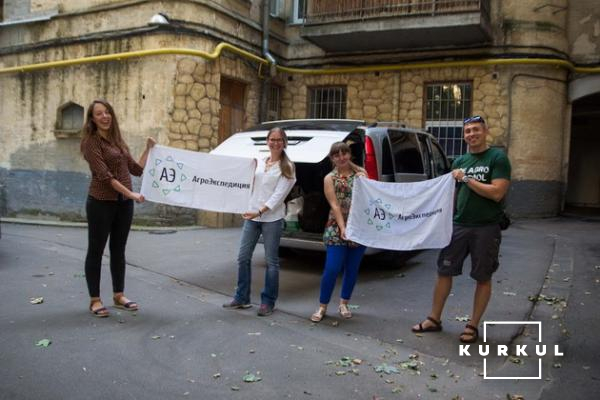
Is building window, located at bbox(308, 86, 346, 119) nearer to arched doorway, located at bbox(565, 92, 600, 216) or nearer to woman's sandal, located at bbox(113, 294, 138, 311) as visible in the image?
arched doorway, located at bbox(565, 92, 600, 216)

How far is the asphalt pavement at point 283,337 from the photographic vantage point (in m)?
3.57

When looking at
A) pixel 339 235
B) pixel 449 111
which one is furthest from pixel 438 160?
pixel 449 111

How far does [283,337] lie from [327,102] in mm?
11607

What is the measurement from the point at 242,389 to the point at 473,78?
12.0 m

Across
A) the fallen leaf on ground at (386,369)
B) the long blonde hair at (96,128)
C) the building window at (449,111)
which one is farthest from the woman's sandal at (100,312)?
the building window at (449,111)

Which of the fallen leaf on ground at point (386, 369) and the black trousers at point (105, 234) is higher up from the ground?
the black trousers at point (105, 234)

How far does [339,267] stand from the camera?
199 inches

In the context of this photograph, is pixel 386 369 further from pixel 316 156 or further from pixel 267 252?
pixel 316 156

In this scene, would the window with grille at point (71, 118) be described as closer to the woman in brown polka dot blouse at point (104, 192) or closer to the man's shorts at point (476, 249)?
the woman in brown polka dot blouse at point (104, 192)

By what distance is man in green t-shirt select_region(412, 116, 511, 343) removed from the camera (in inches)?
168

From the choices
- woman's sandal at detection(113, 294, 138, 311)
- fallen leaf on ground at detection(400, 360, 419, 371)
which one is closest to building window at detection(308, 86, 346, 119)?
woman's sandal at detection(113, 294, 138, 311)

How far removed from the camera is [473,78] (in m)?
13.6

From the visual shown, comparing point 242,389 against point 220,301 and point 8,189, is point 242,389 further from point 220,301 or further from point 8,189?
point 8,189

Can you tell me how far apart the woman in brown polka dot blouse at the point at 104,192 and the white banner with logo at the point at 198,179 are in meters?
0.60
